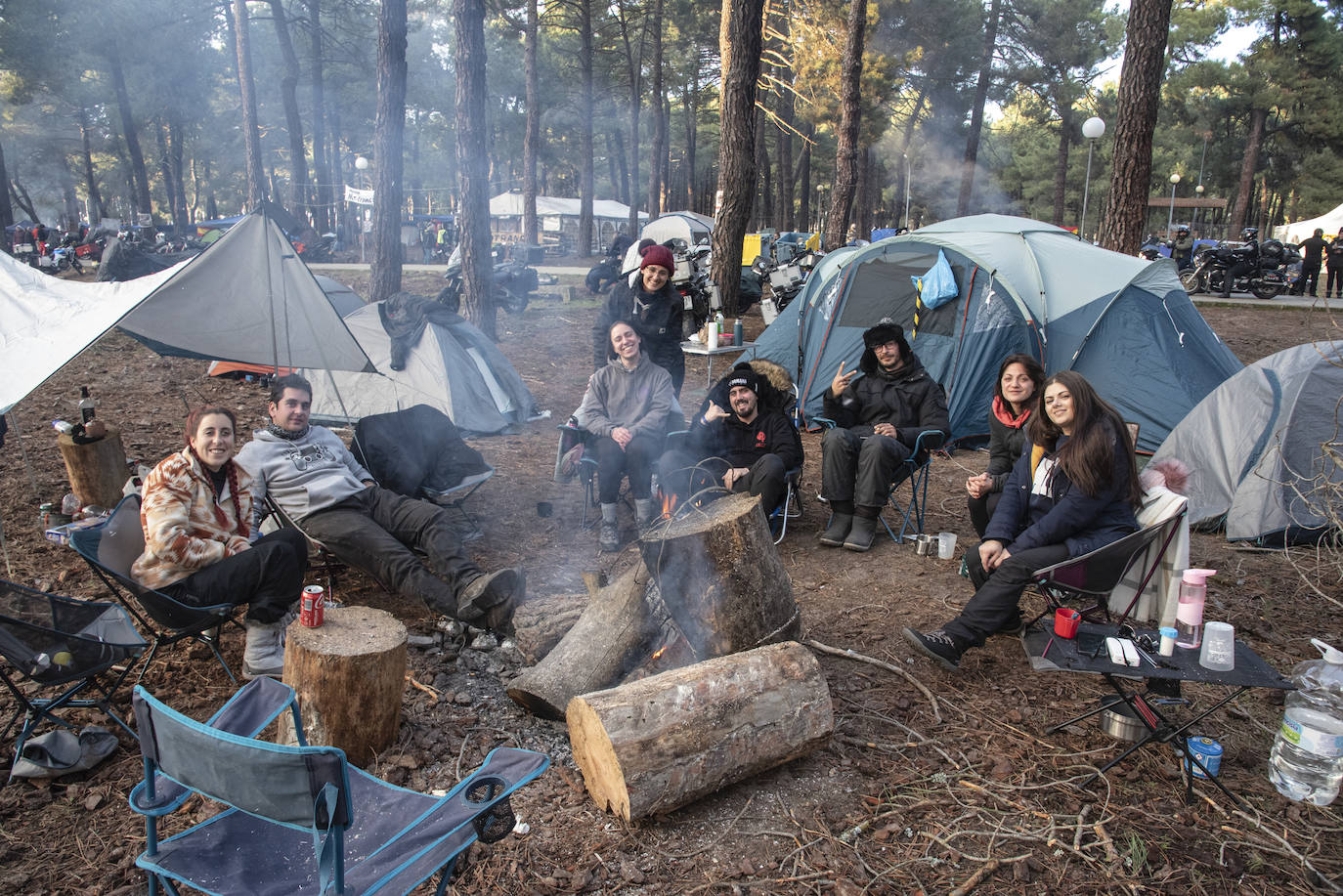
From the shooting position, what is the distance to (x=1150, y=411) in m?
6.57

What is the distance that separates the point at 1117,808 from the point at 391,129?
357 inches

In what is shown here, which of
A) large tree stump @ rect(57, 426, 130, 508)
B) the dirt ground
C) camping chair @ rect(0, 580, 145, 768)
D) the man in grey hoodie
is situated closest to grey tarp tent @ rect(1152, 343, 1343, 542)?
the dirt ground

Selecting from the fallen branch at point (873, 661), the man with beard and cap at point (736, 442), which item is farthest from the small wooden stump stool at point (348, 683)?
the man with beard and cap at point (736, 442)

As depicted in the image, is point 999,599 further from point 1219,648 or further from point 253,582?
point 253,582

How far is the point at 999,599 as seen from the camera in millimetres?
3275

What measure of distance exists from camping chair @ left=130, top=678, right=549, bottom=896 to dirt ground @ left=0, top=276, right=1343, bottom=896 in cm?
40

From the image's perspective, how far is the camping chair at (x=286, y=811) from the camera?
61.7 inches

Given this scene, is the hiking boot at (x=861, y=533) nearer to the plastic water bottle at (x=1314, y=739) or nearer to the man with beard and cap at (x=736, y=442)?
the man with beard and cap at (x=736, y=442)

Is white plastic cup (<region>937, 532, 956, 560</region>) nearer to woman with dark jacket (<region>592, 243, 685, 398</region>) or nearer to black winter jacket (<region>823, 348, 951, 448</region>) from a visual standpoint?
black winter jacket (<region>823, 348, 951, 448</region>)

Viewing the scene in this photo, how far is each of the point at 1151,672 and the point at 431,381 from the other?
5288 mm

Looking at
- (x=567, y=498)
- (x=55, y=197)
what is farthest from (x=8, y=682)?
(x=55, y=197)

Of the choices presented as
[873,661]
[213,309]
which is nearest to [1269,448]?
[873,661]

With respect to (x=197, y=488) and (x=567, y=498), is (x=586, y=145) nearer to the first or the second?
(x=567, y=498)

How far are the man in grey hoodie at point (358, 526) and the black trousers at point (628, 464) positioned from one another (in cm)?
110
